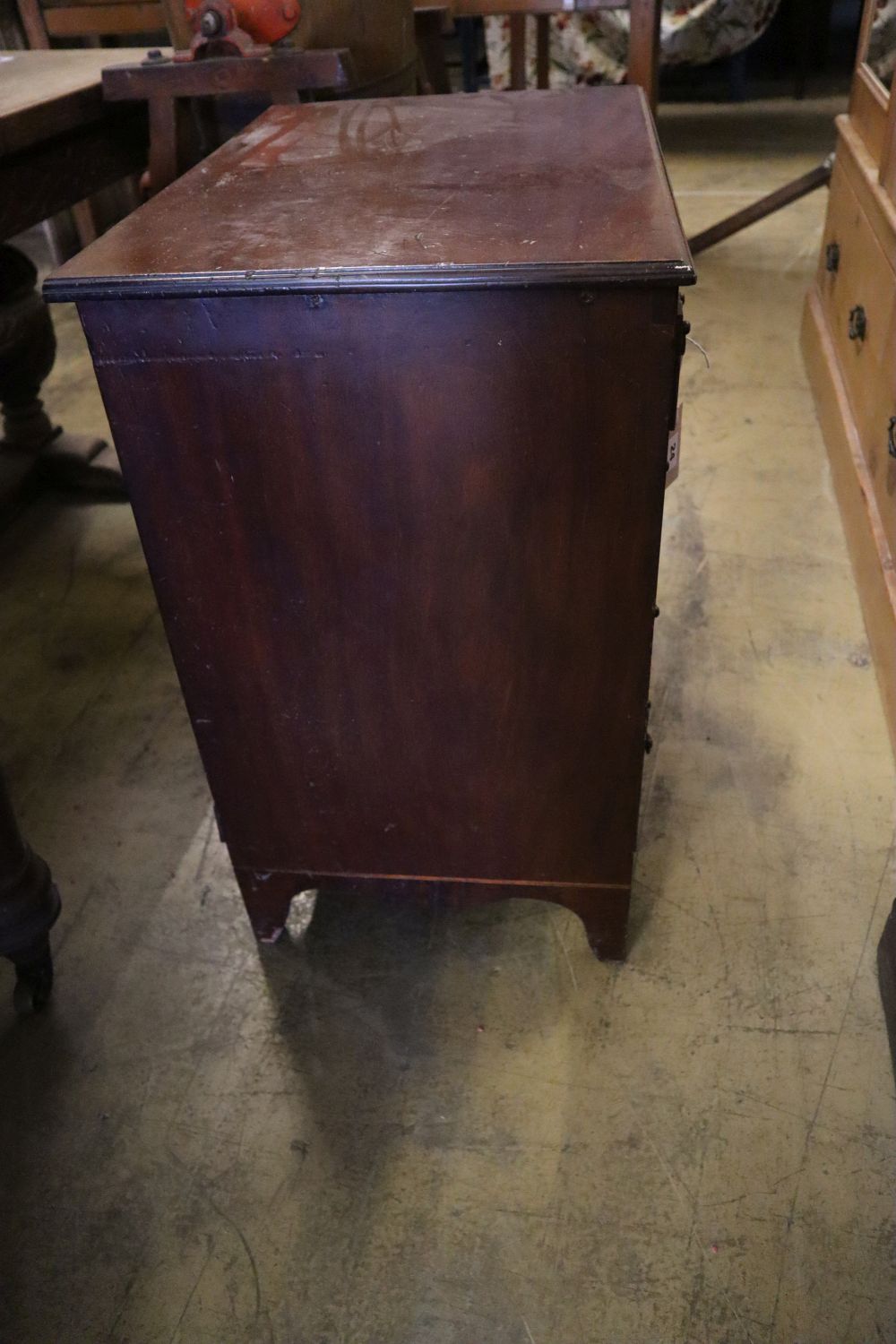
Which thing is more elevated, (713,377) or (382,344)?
(382,344)

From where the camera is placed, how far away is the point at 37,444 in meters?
2.20

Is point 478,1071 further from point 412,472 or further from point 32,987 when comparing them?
point 412,472

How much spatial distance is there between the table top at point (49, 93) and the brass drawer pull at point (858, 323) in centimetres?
129

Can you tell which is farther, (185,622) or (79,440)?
(79,440)

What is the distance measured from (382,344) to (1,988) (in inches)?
35.4

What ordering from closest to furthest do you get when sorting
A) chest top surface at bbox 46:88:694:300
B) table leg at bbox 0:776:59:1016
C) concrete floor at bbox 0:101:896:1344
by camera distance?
chest top surface at bbox 46:88:694:300 < concrete floor at bbox 0:101:896:1344 < table leg at bbox 0:776:59:1016

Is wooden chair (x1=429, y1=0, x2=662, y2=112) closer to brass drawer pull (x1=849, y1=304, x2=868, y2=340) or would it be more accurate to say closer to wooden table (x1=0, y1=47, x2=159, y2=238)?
brass drawer pull (x1=849, y1=304, x2=868, y2=340)

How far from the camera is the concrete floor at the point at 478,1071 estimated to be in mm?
920

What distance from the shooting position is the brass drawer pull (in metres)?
1.81

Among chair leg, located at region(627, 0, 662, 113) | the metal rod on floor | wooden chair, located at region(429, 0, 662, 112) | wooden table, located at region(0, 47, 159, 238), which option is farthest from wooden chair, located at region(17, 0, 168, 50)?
the metal rod on floor

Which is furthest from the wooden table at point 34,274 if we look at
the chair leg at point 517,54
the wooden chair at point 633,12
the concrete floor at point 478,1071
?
the chair leg at point 517,54

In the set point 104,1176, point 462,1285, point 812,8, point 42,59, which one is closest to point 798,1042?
point 462,1285

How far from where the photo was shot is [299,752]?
104 centimetres

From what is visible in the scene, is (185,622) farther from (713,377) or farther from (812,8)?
(812,8)
